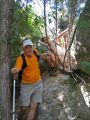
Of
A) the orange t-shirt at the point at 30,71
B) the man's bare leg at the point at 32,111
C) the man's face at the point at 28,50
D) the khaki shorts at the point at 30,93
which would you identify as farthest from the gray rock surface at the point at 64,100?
the man's face at the point at 28,50

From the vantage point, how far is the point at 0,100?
6.91 m

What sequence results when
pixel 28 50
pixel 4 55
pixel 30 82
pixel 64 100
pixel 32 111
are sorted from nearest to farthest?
pixel 4 55 < pixel 28 50 < pixel 30 82 < pixel 32 111 < pixel 64 100

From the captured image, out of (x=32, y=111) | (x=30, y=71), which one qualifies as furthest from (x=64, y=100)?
(x=30, y=71)

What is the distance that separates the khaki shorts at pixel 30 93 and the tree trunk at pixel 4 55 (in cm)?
38

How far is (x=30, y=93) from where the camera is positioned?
716 centimetres

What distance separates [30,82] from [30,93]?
9.4 inches

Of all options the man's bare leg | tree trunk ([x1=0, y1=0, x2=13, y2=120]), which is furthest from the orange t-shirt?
the man's bare leg

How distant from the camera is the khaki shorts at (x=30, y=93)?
23.4 feet

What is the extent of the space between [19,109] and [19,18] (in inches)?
82.9

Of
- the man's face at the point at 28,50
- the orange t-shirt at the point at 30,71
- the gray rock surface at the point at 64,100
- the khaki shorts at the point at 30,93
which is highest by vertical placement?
the man's face at the point at 28,50

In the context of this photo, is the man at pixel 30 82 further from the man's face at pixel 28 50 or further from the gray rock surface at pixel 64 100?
the gray rock surface at pixel 64 100

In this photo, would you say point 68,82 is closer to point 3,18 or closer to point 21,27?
point 21,27

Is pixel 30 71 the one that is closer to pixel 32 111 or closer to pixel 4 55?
pixel 4 55

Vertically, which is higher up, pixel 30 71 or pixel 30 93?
pixel 30 71
